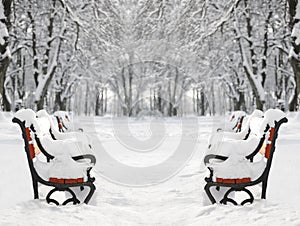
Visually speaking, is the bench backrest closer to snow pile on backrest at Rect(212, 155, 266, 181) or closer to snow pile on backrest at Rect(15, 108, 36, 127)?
snow pile on backrest at Rect(212, 155, 266, 181)

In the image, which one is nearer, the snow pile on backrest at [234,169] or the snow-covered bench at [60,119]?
the snow pile on backrest at [234,169]

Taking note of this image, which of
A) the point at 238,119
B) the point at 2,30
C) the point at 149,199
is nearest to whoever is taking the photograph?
the point at 149,199

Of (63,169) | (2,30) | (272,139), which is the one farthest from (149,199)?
(2,30)

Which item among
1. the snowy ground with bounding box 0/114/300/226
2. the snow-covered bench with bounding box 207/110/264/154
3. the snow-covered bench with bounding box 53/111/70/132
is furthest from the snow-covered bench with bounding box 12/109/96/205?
the snow-covered bench with bounding box 53/111/70/132

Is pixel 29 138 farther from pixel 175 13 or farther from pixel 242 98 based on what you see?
pixel 242 98

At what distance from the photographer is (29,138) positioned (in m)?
4.75

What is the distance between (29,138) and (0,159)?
66.8 inches

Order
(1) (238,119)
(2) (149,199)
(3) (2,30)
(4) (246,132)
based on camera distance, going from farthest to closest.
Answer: (3) (2,30)
(1) (238,119)
(4) (246,132)
(2) (149,199)

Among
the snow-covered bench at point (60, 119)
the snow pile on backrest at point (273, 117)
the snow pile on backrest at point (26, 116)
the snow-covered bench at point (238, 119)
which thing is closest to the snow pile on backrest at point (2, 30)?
the snow-covered bench at point (60, 119)

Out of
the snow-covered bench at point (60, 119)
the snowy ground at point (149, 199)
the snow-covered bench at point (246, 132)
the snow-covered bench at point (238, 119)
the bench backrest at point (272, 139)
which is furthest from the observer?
the snow-covered bench at point (60, 119)

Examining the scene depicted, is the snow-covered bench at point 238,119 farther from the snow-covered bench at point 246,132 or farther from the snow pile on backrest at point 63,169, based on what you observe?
the snow pile on backrest at point 63,169

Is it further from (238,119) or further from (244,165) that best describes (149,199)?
(238,119)

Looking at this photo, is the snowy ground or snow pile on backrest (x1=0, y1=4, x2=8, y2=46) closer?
the snowy ground

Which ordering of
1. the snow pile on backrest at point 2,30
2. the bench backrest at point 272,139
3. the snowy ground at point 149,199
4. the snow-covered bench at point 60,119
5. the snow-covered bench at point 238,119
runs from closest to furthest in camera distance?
the snowy ground at point 149,199 < the bench backrest at point 272,139 < the snow-covered bench at point 238,119 < the snow-covered bench at point 60,119 < the snow pile on backrest at point 2,30
